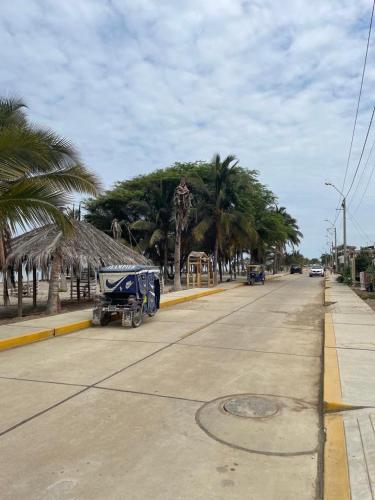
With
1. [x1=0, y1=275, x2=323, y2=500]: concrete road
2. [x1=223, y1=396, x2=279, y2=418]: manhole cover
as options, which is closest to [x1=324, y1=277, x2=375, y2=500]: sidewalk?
[x1=0, y1=275, x2=323, y2=500]: concrete road

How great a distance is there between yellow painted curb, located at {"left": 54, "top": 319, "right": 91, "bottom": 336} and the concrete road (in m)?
1.27

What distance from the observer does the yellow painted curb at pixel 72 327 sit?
1091 cm

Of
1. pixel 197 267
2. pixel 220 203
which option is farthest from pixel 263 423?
pixel 220 203

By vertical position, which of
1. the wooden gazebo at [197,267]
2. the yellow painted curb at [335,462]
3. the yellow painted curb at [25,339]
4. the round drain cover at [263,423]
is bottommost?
the yellow painted curb at [335,462]

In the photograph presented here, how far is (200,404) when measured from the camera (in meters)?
5.54

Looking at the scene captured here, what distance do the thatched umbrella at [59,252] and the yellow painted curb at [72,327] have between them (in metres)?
4.31

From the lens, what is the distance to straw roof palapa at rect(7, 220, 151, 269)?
17.0 m

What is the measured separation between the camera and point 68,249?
17.6 m

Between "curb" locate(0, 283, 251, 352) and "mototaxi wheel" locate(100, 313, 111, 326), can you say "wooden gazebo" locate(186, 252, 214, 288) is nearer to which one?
"mototaxi wheel" locate(100, 313, 111, 326)

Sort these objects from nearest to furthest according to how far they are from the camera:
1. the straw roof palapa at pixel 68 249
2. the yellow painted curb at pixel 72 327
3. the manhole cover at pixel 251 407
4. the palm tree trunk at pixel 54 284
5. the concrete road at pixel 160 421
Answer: the concrete road at pixel 160 421 < the manhole cover at pixel 251 407 < the yellow painted curb at pixel 72 327 < the palm tree trunk at pixel 54 284 < the straw roof palapa at pixel 68 249

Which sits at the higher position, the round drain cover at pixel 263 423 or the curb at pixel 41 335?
the curb at pixel 41 335

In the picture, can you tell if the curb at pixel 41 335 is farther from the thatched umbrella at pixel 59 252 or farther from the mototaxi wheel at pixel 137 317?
the thatched umbrella at pixel 59 252

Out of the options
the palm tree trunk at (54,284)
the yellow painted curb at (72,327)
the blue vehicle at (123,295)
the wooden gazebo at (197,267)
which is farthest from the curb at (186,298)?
the yellow painted curb at (72,327)

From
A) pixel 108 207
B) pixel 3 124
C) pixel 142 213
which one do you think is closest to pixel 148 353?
pixel 3 124
